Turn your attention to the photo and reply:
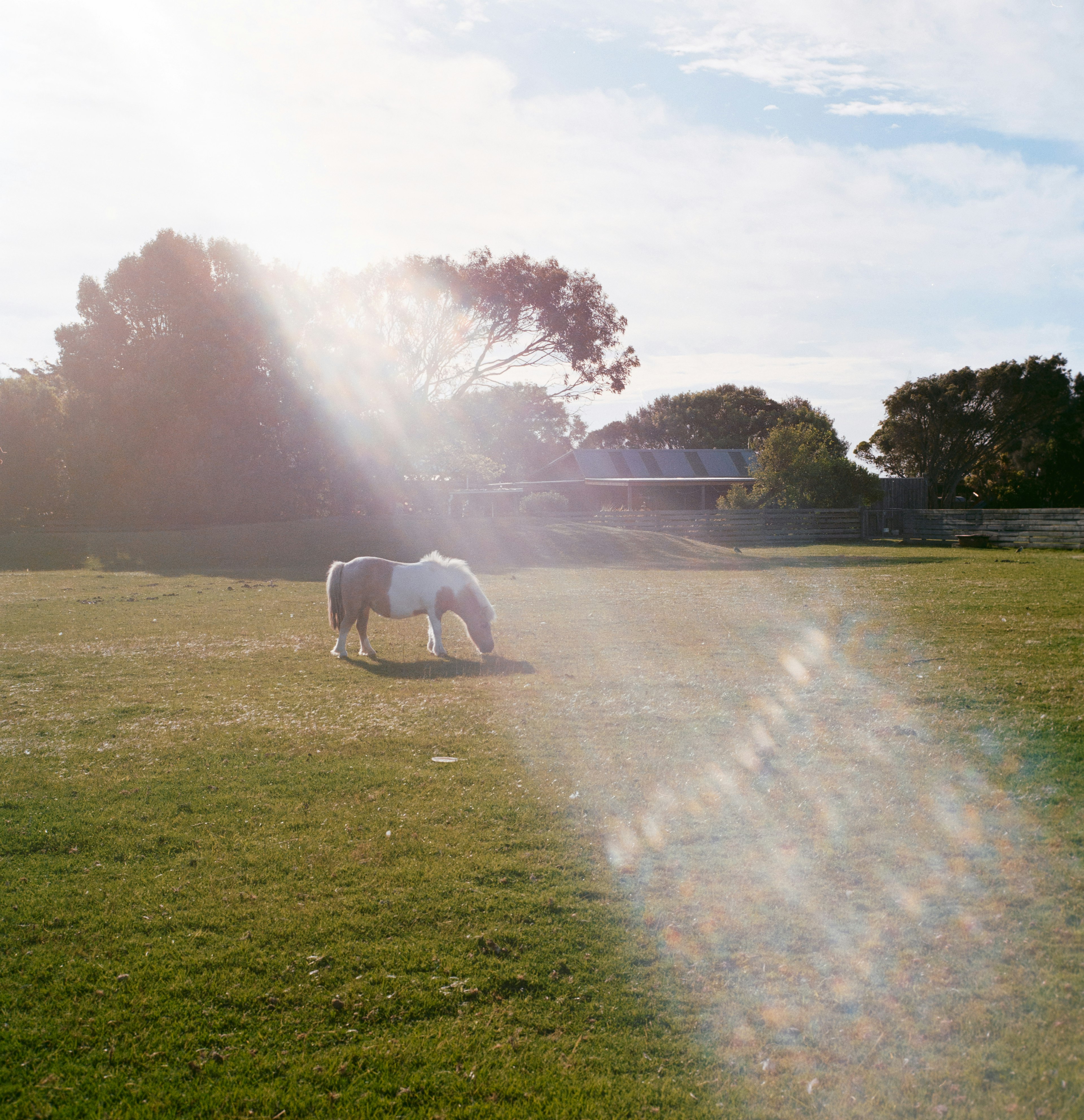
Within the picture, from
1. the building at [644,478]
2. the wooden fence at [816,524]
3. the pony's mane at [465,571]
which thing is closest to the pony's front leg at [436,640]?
the pony's mane at [465,571]

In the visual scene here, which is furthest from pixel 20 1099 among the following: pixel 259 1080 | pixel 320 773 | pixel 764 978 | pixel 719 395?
pixel 719 395

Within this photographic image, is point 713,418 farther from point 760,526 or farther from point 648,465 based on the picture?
point 760,526

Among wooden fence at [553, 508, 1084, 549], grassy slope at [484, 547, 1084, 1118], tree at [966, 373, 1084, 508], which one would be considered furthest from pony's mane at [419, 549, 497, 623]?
tree at [966, 373, 1084, 508]

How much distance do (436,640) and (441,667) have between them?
3.21 ft

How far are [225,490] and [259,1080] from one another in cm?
3890

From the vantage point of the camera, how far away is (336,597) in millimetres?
12367

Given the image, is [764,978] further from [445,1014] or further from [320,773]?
[320,773]

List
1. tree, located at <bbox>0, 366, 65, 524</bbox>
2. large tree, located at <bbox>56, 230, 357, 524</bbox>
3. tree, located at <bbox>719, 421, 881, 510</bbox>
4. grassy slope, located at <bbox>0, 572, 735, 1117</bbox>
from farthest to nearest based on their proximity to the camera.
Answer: tree, located at <bbox>719, 421, 881, 510</bbox>, tree, located at <bbox>0, 366, 65, 524</bbox>, large tree, located at <bbox>56, 230, 357, 524</bbox>, grassy slope, located at <bbox>0, 572, 735, 1117</bbox>

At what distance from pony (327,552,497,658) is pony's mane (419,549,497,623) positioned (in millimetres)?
13

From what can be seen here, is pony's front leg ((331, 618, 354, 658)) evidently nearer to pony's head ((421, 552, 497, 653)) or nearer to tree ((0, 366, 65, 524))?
pony's head ((421, 552, 497, 653))

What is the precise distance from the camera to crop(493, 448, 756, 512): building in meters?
57.6

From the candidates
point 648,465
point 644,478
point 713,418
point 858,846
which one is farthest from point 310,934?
point 713,418

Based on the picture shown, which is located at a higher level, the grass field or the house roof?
the house roof

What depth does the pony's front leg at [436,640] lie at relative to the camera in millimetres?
12430
